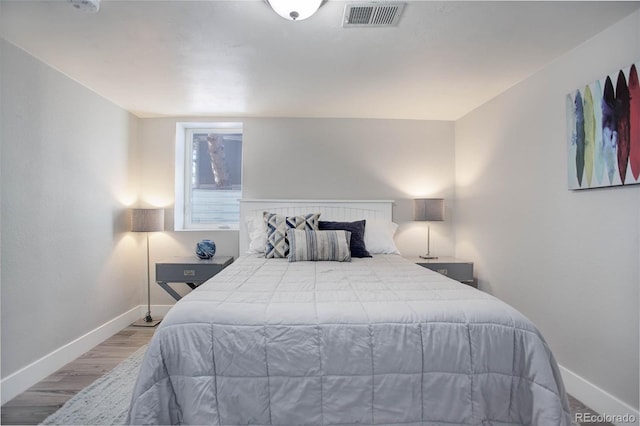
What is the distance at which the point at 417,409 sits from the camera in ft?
4.07

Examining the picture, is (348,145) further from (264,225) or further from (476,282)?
(476,282)

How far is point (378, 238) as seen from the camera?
3002 millimetres

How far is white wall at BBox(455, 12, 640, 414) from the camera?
170 centimetres

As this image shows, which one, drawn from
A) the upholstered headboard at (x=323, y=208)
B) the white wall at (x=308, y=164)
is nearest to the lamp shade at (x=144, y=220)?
the white wall at (x=308, y=164)

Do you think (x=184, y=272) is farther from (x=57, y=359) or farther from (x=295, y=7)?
(x=295, y=7)

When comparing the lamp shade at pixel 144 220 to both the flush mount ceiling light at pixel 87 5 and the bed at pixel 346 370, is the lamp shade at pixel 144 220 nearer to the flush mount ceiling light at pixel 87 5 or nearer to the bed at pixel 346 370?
the flush mount ceiling light at pixel 87 5

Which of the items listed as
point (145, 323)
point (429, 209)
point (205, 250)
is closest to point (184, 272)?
point (205, 250)

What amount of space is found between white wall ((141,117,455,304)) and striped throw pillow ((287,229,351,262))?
0.98m

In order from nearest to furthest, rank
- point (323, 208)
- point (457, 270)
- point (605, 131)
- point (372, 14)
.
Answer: point (372, 14)
point (605, 131)
point (457, 270)
point (323, 208)

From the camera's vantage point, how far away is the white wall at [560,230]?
1.70 metres

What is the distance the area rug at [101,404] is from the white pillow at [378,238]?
7.09 feet

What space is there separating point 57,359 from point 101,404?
781 mm

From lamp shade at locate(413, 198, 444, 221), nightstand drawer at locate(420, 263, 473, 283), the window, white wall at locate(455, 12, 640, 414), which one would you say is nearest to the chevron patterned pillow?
the window

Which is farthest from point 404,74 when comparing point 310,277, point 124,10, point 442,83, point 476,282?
point 476,282
